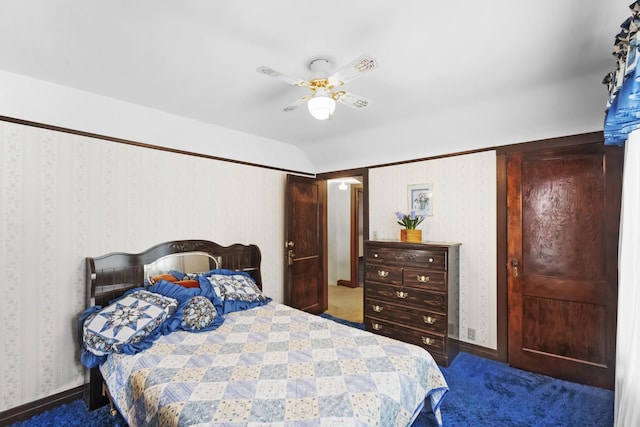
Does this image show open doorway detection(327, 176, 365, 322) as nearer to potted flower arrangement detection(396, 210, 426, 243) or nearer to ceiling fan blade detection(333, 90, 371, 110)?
potted flower arrangement detection(396, 210, 426, 243)

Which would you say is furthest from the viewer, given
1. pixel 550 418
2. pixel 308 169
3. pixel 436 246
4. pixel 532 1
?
pixel 308 169

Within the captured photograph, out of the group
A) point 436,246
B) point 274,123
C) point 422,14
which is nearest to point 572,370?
point 436,246

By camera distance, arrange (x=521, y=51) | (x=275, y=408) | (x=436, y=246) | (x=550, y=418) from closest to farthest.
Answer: (x=275, y=408), (x=521, y=51), (x=550, y=418), (x=436, y=246)

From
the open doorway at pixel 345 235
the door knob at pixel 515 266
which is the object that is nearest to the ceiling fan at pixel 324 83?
the door knob at pixel 515 266

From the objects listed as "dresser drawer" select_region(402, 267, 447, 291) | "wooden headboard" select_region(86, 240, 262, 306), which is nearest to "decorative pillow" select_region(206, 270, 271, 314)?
"wooden headboard" select_region(86, 240, 262, 306)

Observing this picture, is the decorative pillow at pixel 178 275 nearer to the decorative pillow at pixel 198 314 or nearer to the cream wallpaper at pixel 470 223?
the decorative pillow at pixel 198 314

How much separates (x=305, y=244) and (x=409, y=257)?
1.62 meters

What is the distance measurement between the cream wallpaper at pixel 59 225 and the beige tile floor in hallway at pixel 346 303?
8.63 feet

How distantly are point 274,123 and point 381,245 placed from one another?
1.90 metres

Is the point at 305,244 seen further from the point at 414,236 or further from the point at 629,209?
the point at 629,209

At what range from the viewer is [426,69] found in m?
2.22

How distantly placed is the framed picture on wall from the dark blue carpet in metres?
1.80

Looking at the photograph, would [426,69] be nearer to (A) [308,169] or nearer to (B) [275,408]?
(B) [275,408]

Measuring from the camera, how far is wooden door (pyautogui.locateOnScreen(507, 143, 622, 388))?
100 inches
